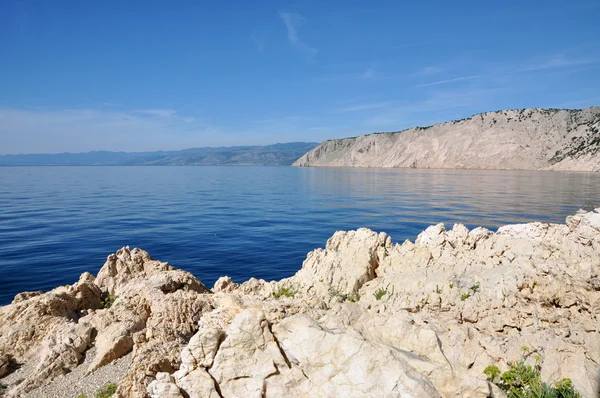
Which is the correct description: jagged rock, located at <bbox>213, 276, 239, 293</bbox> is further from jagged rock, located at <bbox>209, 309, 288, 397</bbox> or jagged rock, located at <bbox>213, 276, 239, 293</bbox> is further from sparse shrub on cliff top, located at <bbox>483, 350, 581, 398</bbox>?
sparse shrub on cliff top, located at <bbox>483, 350, 581, 398</bbox>

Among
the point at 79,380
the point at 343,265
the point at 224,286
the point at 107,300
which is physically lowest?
the point at 107,300

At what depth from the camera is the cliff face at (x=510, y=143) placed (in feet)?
414

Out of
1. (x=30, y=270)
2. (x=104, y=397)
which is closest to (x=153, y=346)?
(x=104, y=397)

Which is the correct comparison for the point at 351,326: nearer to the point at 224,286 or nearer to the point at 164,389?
the point at 164,389

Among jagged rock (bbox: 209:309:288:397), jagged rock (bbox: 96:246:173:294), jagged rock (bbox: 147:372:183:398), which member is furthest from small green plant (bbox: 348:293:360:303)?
jagged rock (bbox: 96:246:173:294)

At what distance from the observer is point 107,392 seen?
6746mm

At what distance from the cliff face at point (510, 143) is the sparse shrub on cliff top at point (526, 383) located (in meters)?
128

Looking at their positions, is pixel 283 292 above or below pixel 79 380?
above

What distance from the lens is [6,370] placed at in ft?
27.3

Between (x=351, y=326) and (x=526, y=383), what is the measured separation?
9.23ft

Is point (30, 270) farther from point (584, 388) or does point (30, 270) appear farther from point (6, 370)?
point (584, 388)

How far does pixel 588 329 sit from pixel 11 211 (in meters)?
49.3

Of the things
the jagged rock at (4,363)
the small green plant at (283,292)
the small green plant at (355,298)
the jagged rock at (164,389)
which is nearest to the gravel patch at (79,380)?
the jagged rock at (4,363)

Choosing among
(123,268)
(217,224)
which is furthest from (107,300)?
(217,224)
